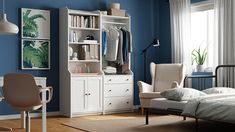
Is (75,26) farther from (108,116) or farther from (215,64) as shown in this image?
(215,64)

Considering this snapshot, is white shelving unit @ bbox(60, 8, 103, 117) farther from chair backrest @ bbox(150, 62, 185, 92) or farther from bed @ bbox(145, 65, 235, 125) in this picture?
bed @ bbox(145, 65, 235, 125)

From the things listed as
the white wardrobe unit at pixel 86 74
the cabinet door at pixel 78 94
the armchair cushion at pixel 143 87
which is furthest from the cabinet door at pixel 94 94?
the armchair cushion at pixel 143 87

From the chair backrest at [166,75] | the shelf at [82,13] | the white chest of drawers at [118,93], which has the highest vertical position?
the shelf at [82,13]

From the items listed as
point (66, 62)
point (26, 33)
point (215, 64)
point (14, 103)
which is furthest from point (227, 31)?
point (14, 103)

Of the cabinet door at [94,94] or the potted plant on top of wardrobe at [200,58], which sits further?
the potted plant on top of wardrobe at [200,58]

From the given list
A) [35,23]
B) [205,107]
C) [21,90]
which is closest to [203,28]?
[205,107]

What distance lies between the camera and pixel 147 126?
5473 mm

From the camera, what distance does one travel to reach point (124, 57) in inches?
293

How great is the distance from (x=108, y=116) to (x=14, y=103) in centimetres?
274

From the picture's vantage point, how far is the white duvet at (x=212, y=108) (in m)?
4.38

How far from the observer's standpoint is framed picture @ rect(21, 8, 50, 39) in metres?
6.64

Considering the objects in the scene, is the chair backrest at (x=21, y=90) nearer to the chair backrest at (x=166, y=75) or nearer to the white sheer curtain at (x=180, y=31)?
the chair backrest at (x=166, y=75)

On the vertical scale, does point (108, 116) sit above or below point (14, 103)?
below

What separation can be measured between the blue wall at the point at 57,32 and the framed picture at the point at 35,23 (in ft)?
0.30
